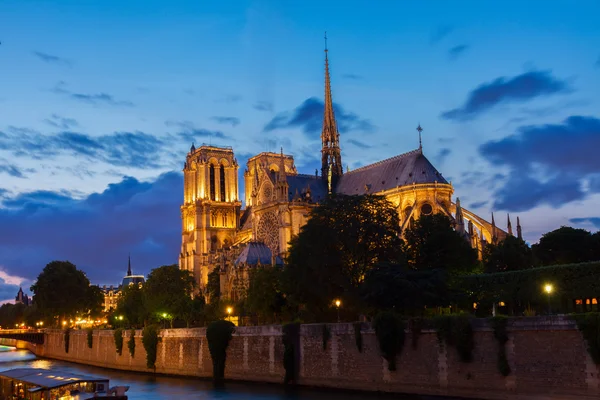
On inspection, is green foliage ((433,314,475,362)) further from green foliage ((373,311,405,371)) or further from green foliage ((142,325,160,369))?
green foliage ((142,325,160,369))

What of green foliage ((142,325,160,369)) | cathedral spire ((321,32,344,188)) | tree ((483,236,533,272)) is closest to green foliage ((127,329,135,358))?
green foliage ((142,325,160,369))

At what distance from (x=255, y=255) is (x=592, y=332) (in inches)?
2077

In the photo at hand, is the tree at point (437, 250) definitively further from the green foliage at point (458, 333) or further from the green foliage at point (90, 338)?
the green foliage at point (90, 338)

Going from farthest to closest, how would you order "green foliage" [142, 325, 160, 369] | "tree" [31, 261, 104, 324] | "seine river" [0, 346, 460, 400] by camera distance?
"tree" [31, 261, 104, 324] < "green foliage" [142, 325, 160, 369] < "seine river" [0, 346, 460, 400]

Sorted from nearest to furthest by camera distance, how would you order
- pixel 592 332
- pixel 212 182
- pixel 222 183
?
1. pixel 592 332
2. pixel 212 182
3. pixel 222 183

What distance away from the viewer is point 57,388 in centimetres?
2933

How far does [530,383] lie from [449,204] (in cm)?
4653

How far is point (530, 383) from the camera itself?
27.8m

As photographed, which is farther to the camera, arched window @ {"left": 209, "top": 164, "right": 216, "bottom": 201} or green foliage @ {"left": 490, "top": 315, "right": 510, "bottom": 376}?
arched window @ {"left": 209, "top": 164, "right": 216, "bottom": 201}

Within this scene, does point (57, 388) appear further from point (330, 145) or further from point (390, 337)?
point (330, 145)

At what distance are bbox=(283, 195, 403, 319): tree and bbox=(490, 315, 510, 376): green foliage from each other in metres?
13.2

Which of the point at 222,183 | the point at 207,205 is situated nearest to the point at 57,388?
the point at 207,205

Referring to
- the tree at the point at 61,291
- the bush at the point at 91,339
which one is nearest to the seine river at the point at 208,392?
the bush at the point at 91,339

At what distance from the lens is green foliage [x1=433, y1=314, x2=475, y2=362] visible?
98.7 feet
